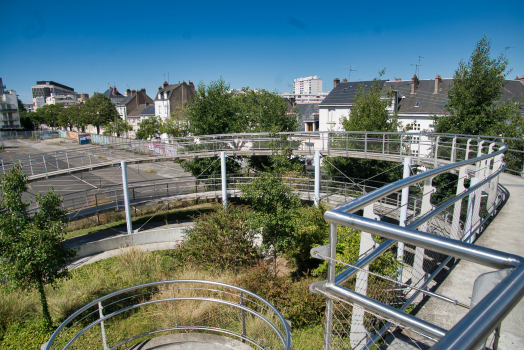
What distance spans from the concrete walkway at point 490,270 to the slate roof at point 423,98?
32275mm

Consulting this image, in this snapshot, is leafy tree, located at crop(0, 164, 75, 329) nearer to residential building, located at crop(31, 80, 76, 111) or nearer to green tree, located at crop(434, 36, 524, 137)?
green tree, located at crop(434, 36, 524, 137)

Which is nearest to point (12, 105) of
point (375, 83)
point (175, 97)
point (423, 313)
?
point (175, 97)

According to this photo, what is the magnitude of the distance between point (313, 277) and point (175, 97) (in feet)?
181

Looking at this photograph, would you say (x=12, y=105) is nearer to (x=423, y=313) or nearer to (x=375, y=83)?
(x=375, y=83)

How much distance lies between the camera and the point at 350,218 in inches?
61.3

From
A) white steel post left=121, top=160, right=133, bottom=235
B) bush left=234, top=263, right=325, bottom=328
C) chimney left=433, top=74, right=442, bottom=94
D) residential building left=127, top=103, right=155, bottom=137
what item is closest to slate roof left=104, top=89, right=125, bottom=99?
residential building left=127, top=103, right=155, bottom=137

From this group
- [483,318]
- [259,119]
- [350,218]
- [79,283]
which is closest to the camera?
[483,318]

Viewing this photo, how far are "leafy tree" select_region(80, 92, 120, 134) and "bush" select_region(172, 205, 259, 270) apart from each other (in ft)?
215

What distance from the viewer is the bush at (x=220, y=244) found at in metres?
12.3

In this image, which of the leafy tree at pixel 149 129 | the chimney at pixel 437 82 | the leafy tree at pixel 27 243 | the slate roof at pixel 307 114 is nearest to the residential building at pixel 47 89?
the leafy tree at pixel 149 129

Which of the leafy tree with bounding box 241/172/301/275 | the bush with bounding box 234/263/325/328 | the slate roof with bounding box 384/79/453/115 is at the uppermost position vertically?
the slate roof with bounding box 384/79/453/115

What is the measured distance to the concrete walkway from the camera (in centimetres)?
274

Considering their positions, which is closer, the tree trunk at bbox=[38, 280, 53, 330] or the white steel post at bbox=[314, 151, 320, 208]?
the tree trunk at bbox=[38, 280, 53, 330]

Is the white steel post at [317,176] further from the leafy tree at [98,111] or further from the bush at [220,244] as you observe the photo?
the leafy tree at [98,111]
